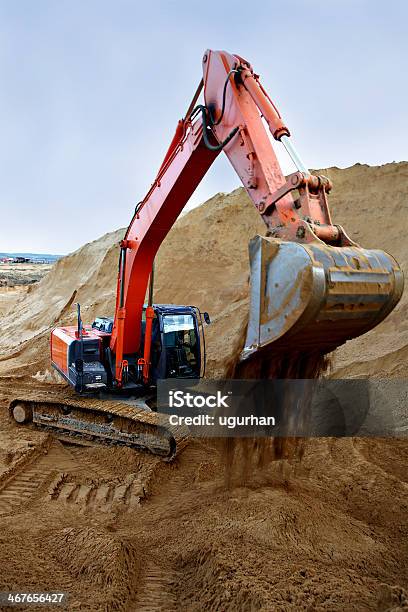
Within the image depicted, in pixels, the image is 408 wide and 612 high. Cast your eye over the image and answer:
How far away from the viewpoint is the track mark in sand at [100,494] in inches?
215

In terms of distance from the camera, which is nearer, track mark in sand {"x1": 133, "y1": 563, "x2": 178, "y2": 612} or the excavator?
the excavator

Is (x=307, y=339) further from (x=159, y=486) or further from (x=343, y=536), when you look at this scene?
(x=159, y=486)

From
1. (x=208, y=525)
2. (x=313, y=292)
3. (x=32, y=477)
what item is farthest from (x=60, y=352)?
(x=313, y=292)

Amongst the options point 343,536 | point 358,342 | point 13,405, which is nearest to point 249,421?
point 343,536

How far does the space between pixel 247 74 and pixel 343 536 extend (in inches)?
172

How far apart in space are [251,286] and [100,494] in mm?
3509

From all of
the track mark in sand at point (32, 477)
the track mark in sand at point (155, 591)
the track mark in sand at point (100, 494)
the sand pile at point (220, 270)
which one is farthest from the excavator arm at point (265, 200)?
the sand pile at point (220, 270)

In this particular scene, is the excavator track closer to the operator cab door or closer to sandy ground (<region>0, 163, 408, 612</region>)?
sandy ground (<region>0, 163, 408, 612</region>)

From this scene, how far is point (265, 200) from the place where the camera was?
4.07 m

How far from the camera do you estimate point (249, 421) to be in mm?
4785

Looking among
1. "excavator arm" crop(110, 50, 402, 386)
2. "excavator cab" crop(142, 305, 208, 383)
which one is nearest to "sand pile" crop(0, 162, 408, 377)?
"excavator cab" crop(142, 305, 208, 383)

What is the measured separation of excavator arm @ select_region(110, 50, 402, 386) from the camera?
133 inches

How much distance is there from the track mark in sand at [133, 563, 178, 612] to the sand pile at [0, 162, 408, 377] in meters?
6.61

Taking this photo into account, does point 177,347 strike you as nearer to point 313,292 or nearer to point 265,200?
point 265,200
